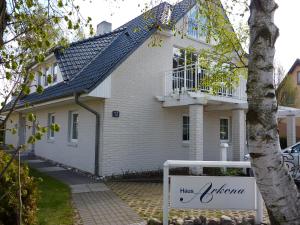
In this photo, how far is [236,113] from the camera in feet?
49.2

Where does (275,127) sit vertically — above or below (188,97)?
below

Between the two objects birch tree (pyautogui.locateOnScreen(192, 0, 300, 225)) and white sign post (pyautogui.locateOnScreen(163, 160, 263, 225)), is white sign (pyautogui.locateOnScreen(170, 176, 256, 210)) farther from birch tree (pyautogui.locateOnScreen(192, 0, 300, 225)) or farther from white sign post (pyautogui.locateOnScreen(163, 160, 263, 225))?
birch tree (pyautogui.locateOnScreen(192, 0, 300, 225))

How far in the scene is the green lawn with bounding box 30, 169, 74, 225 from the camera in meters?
6.34

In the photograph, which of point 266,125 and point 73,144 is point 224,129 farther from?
point 266,125

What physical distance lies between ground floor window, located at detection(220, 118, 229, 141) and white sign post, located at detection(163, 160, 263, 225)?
11.4 meters

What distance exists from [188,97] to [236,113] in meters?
3.47

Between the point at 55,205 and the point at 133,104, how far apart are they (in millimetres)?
6022

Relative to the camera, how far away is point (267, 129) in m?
3.59

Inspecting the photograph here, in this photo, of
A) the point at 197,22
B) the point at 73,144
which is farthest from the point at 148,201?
the point at 73,144

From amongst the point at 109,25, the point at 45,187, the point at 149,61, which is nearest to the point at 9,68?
the point at 45,187

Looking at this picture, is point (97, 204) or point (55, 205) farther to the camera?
point (97, 204)

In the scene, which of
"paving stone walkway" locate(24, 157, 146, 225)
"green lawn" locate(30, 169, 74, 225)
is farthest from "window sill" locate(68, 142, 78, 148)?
"green lawn" locate(30, 169, 74, 225)

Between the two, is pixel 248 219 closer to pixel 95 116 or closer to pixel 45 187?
pixel 45 187

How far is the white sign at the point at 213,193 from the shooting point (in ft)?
18.8
